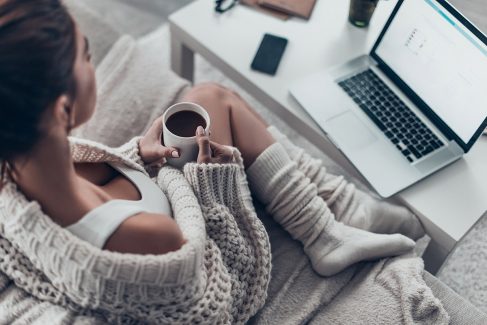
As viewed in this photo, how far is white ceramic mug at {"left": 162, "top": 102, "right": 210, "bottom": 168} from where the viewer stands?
980mm

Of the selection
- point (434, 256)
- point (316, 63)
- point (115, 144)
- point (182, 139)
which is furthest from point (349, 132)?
point (115, 144)

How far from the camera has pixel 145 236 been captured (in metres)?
0.81

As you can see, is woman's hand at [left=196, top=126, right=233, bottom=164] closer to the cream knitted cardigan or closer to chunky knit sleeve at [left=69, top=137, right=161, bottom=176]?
the cream knitted cardigan

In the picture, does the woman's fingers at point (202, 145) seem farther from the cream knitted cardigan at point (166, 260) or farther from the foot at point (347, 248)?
the foot at point (347, 248)

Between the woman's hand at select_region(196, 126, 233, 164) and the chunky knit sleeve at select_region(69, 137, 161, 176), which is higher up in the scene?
the woman's hand at select_region(196, 126, 233, 164)

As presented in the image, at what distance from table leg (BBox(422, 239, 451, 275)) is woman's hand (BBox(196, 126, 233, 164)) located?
467 millimetres

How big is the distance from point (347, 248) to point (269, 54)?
52cm

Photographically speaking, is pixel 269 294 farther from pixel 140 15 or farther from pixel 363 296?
pixel 140 15

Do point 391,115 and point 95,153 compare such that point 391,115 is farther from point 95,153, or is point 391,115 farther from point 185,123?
Result: point 95,153

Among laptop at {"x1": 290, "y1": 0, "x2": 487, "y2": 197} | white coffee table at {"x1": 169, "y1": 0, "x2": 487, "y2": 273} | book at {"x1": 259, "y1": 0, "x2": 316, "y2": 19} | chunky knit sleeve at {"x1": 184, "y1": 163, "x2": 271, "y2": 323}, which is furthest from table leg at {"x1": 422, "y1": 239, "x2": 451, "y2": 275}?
book at {"x1": 259, "y1": 0, "x2": 316, "y2": 19}

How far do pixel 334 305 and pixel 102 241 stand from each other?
1.55ft

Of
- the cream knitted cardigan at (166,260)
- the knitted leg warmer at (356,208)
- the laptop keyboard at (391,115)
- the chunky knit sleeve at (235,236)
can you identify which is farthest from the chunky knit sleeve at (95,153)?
the laptop keyboard at (391,115)

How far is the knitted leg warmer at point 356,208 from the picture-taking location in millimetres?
1130

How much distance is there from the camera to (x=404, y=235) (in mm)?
1156
